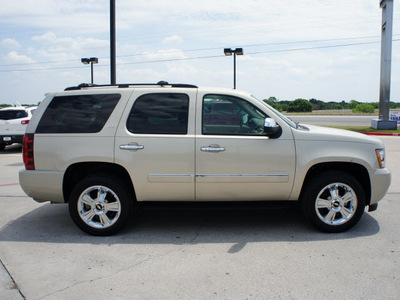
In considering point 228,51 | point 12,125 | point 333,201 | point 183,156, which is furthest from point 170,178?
point 228,51

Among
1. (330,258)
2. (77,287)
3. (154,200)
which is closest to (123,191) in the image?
(154,200)

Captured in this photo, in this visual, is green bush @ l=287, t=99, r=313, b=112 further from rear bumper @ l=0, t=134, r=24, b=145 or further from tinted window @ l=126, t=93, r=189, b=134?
tinted window @ l=126, t=93, r=189, b=134

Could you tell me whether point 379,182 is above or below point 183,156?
below

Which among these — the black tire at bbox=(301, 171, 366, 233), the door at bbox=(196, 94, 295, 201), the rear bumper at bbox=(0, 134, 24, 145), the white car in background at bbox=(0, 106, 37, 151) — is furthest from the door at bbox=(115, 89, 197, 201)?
the rear bumper at bbox=(0, 134, 24, 145)

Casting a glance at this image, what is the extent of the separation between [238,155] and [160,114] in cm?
109

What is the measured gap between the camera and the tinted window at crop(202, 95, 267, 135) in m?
4.79

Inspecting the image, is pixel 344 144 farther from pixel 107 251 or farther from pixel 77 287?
pixel 77 287

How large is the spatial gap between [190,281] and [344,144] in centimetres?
256

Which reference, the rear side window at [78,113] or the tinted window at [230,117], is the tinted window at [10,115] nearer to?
the rear side window at [78,113]

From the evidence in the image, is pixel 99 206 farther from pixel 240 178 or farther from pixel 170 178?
pixel 240 178

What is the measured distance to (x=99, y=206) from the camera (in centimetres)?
483

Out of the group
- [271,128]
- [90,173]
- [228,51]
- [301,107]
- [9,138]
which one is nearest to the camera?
[271,128]

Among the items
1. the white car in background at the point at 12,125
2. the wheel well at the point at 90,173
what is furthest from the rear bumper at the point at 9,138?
the wheel well at the point at 90,173

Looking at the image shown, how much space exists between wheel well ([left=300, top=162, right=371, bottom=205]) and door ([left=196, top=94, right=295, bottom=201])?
14.6 inches
